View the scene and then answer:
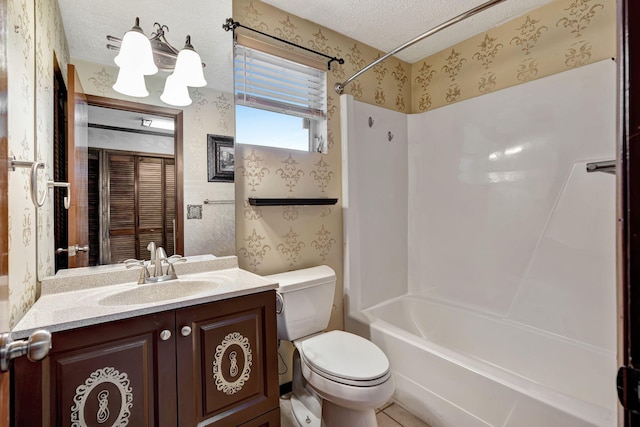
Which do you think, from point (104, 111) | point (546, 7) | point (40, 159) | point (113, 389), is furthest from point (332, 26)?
point (113, 389)

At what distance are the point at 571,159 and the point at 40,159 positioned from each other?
2581 mm

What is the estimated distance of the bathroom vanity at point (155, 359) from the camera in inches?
34.8

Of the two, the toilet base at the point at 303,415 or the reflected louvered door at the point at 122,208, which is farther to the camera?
the toilet base at the point at 303,415

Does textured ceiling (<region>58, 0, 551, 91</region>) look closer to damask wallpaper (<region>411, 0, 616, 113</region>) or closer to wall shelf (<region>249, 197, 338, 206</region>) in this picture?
damask wallpaper (<region>411, 0, 616, 113</region>)

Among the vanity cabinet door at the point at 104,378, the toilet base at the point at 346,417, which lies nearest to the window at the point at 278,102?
the vanity cabinet door at the point at 104,378

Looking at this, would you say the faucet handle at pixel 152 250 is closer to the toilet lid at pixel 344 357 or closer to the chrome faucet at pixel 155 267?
the chrome faucet at pixel 155 267

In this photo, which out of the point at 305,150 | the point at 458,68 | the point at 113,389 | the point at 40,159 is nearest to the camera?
the point at 113,389

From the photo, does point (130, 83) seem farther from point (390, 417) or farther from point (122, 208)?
point (390, 417)

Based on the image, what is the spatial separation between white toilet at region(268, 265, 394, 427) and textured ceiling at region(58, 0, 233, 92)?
1.21m

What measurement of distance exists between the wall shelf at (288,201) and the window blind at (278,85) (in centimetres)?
55

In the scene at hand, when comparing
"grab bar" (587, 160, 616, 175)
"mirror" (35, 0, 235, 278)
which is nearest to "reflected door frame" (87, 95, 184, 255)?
"mirror" (35, 0, 235, 278)

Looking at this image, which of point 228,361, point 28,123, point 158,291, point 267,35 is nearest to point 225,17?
point 267,35

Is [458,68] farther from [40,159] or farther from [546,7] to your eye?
[40,159]

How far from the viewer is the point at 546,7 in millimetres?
1854
